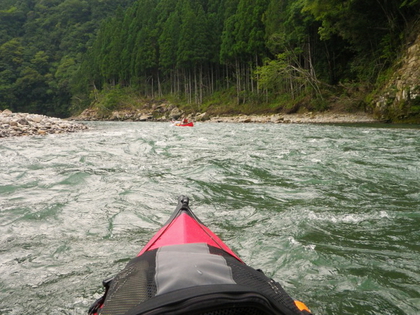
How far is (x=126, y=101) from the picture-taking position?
1594 inches

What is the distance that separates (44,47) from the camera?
219ft

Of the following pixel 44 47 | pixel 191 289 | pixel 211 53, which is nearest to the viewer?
pixel 191 289

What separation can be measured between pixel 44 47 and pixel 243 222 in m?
78.4

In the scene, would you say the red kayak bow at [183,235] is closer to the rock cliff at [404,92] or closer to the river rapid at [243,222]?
the river rapid at [243,222]

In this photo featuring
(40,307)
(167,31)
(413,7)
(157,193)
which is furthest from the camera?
(167,31)

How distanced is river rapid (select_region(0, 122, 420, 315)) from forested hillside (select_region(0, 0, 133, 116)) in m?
58.1

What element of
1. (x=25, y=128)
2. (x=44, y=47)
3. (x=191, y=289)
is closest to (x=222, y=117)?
(x=25, y=128)

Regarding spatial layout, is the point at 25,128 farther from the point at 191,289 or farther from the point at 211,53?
the point at 211,53

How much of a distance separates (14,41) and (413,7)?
70160 millimetres

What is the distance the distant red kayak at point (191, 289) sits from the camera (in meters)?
0.86

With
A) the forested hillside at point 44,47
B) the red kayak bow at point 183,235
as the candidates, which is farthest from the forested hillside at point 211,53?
the red kayak bow at point 183,235

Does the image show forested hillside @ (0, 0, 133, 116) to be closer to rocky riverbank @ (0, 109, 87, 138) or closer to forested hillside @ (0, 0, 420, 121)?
forested hillside @ (0, 0, 420, 121)

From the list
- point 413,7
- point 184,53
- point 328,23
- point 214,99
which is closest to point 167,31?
point 184,53

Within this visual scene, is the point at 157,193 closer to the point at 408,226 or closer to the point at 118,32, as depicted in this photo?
the point at 408,226
